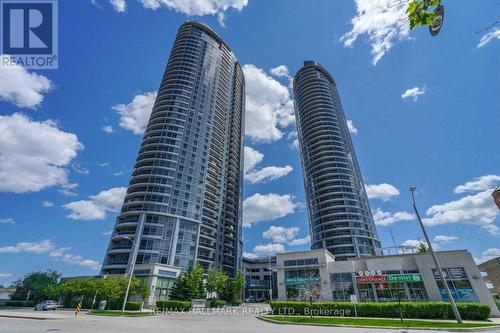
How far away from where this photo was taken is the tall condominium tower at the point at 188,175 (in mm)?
60500

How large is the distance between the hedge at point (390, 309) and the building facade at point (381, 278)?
122 inches

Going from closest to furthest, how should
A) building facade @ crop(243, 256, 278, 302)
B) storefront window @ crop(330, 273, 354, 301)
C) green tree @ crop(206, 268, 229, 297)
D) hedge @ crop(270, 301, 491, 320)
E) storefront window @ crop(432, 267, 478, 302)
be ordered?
hedge @ crop(270, 301, 491, 320), storefront window @ crop(432, 267, 478, 302), storefront window @ crop(330, 273, 354, 301), green tree @ crop(206, 268, 229, 297), building facade @ crop(243, 256, 278, 302)

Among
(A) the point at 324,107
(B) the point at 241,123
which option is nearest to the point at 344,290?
(A) the point at 324,107

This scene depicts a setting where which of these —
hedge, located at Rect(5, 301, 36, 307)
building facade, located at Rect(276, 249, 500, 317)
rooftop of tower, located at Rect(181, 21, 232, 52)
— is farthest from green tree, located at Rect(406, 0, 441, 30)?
rooftop of tower, located at Rect(181, 21, 232, 52)

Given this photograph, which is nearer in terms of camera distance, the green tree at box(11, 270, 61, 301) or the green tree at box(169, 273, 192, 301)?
the green tree at box(169, 273, 192, 301)

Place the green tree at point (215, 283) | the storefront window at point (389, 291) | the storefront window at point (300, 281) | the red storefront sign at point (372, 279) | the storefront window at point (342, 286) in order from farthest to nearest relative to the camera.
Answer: the green tree at point (215, 283), the storefront window at point (300, 281), the storefront window at point (342, 286), the red storefront sign at point (372, 279), the storefront window at point (389, 291)

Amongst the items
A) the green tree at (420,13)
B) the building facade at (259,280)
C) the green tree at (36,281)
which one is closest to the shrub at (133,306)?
the green tree at (420,13)

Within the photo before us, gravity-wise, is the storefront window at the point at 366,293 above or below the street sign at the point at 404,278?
below

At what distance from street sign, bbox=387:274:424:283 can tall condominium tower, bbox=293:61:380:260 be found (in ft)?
127

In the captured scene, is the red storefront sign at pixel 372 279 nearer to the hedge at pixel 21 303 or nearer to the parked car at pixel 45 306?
the parked car at pixel 45 306

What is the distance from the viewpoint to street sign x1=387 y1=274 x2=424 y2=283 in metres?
36.8

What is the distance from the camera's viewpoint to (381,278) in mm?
39562

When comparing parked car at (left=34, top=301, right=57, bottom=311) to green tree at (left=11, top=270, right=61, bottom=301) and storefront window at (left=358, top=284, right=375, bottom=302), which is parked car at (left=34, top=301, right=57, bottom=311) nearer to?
green tree at (left=11, top=270, right=61, bottom=301)

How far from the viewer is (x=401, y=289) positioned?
37.6 metres
